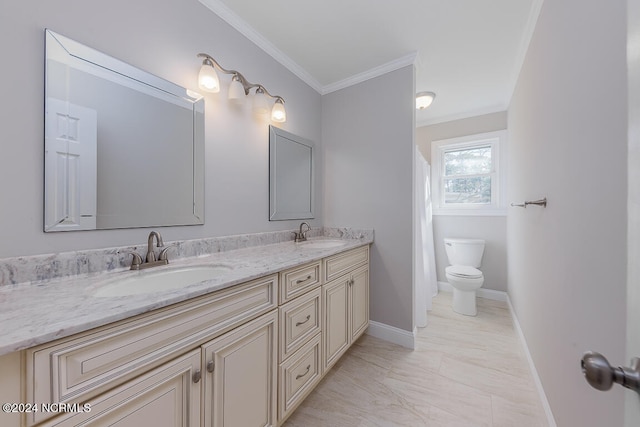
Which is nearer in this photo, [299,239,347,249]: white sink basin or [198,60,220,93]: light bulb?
[198,60,220,93]: light bulb

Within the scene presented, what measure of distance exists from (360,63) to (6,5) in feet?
6.47

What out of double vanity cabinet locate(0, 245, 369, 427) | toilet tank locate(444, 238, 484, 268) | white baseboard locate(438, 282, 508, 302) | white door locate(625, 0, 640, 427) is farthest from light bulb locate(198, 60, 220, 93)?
white baseboard locate(438, 282, 508, 302)

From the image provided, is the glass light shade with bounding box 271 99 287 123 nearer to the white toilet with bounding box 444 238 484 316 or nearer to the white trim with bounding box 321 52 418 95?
the white trim with bounding box 321 52 418 95

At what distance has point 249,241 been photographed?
5.36ft

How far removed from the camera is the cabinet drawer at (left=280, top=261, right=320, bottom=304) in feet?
3.77

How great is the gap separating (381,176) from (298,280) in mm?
1261

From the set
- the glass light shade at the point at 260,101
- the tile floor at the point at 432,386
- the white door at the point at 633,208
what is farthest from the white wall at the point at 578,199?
the glass light shade at the point at 260,101

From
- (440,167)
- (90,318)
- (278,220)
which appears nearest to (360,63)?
(278,220)

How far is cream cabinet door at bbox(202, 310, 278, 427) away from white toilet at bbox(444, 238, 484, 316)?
2.14 m

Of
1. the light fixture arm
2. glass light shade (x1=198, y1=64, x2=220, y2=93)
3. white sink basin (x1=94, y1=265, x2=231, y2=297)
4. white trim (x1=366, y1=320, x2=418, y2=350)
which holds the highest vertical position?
A: the light fixture arm

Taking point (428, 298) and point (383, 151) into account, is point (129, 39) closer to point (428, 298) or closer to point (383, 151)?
point (383, 151)

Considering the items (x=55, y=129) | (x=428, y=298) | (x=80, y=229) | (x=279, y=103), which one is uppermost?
(x=279, y=103)

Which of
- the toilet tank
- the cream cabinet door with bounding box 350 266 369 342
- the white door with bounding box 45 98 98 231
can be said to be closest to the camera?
the white door with bounding box 45 98 98 231

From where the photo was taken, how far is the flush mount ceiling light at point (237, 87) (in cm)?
132
